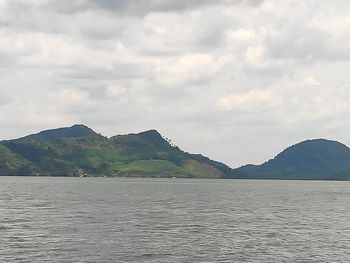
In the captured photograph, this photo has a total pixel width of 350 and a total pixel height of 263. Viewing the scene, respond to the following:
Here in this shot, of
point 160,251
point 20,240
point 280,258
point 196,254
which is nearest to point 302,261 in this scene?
point 280,258

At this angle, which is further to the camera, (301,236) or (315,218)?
(315,218)

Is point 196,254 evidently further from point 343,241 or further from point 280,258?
point 343,241

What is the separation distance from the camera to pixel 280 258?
2530 inches

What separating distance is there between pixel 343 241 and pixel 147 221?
141ft

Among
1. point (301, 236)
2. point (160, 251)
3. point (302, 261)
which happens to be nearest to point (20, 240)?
point (160, 251)

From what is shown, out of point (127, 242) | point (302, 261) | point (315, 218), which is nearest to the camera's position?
point (302, 261)

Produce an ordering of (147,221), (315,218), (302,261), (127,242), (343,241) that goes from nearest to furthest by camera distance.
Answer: (302,261) < (127,242) < (343,241) < (147,221) < (315,218)

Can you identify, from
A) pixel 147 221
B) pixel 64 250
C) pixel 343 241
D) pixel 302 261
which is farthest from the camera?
pixel 147 221

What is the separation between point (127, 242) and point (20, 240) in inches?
670

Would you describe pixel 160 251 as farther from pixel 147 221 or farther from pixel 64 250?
pixel 147 221

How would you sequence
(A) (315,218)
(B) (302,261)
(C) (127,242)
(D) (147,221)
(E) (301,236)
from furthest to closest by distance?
(A) (315,218) → (D) (147,221) → (E) (301,236) → (C) (127,242) → (B) (302,261)

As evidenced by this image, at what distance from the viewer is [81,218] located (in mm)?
110688

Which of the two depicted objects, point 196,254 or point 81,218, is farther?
Result: point 81,218

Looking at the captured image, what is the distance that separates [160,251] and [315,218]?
6748 cm
